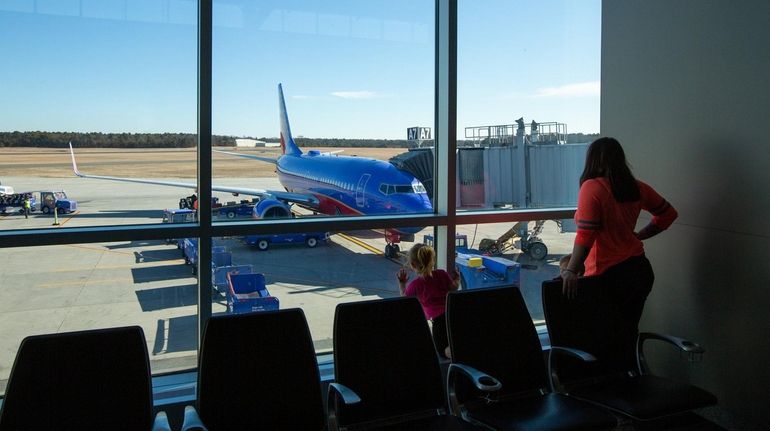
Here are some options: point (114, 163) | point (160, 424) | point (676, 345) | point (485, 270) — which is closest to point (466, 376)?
point (676, 345)

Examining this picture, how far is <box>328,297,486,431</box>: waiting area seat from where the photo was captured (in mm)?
2355

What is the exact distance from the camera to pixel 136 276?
10.3 feet

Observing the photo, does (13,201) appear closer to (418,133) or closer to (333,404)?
(333,404)

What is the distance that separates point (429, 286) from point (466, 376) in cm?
70

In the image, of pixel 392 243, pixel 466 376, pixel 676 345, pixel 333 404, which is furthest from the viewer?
pixel 392 243

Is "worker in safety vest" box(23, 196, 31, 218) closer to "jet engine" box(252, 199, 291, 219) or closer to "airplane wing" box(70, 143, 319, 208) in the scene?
"airplane wing" box(70, 143, 319, 208)

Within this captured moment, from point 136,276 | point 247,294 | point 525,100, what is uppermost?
point 525,100

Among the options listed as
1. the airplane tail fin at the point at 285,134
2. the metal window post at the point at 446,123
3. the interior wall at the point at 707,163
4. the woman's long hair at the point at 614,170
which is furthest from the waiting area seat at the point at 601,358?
the airplane tail fin at the point at 285,134

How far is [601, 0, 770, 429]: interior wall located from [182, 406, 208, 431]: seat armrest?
105 inches

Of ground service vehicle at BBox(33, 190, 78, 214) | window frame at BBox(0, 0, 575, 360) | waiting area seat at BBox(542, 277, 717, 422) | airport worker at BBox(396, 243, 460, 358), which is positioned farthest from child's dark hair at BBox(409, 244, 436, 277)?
ground service vehicle at BBox(33, 190, 78, 214)

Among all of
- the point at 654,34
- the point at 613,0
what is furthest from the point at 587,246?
the point at 613,0

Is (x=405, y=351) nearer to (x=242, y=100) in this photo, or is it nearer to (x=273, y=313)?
(x=273, y=313)

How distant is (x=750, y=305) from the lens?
10.1 ft

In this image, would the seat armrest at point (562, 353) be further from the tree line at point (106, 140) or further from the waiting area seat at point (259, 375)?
the tree line at point (106, 140)
